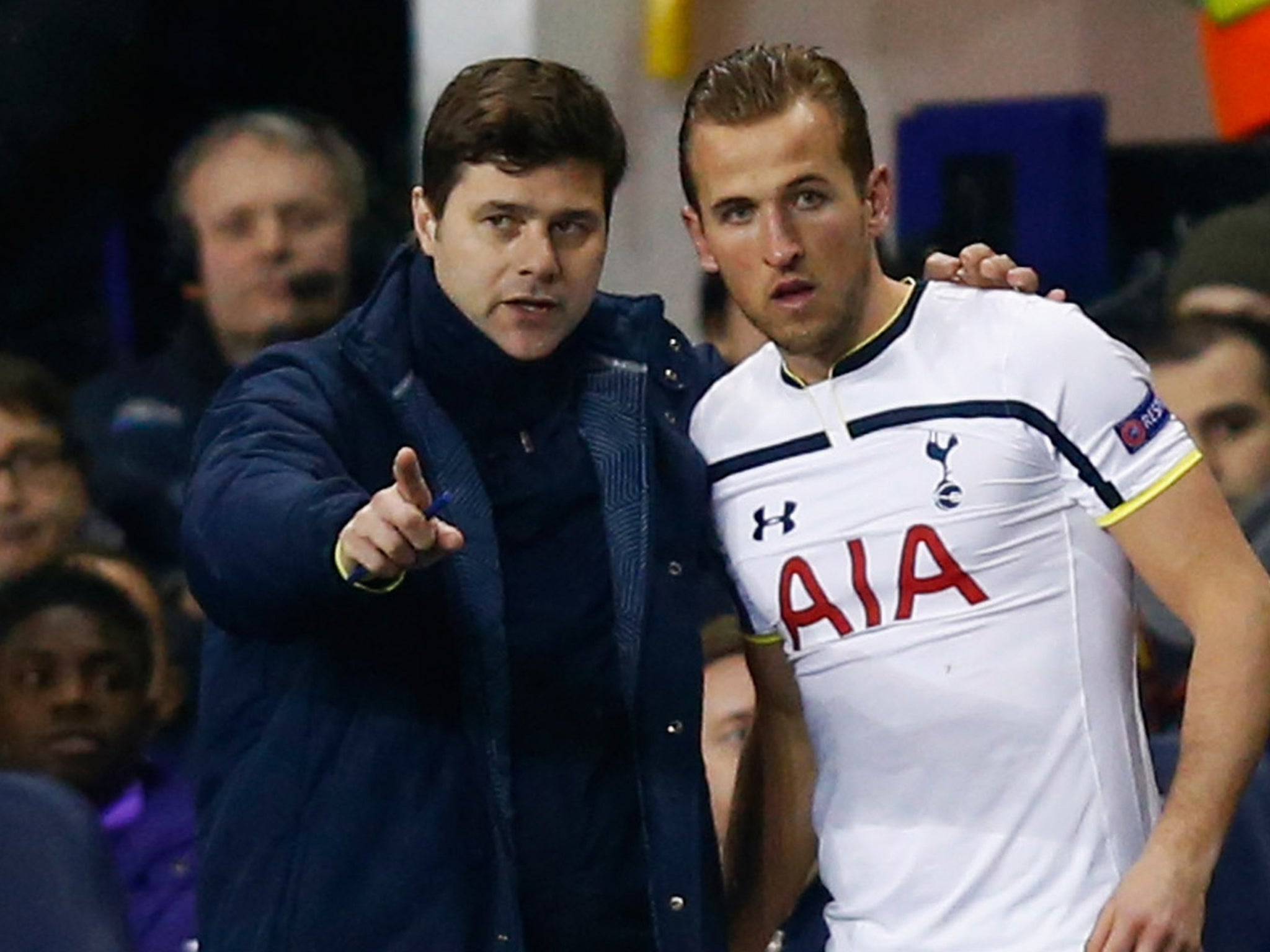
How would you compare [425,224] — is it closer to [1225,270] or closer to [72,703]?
[72,703]

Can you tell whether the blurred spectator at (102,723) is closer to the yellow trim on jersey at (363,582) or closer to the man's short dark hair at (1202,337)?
the yellow trim on jersey at (363,582)

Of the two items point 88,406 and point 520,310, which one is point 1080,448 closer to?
point 520,310

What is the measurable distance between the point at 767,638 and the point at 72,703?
1526 mm

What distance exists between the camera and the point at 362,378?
8.11 ft

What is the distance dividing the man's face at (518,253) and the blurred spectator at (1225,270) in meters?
2.10

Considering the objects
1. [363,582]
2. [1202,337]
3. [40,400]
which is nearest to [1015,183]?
[1202,337]

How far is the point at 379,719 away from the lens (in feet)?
7.88

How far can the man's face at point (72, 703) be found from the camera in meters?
3.77

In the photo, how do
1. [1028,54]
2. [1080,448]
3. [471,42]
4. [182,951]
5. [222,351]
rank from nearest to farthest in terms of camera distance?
[1080,448] < [182,951] < [222,351] < [471,42] < [1028,54]

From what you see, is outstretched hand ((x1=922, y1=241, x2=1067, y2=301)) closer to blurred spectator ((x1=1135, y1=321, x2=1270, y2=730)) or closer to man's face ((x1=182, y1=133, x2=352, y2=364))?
blurred spectator ((x1=1135, y1=321, x2=1270, y2=730))

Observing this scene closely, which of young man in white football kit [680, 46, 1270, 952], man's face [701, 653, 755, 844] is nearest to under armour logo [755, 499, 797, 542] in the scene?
young man in white football kit [680, 46, 1270, 952]

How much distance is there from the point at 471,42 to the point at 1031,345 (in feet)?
7.67

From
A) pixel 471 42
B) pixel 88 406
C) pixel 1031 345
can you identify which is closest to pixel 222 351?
pixel 88 406

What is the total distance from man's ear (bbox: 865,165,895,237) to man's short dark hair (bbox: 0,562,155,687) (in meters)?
1.69
